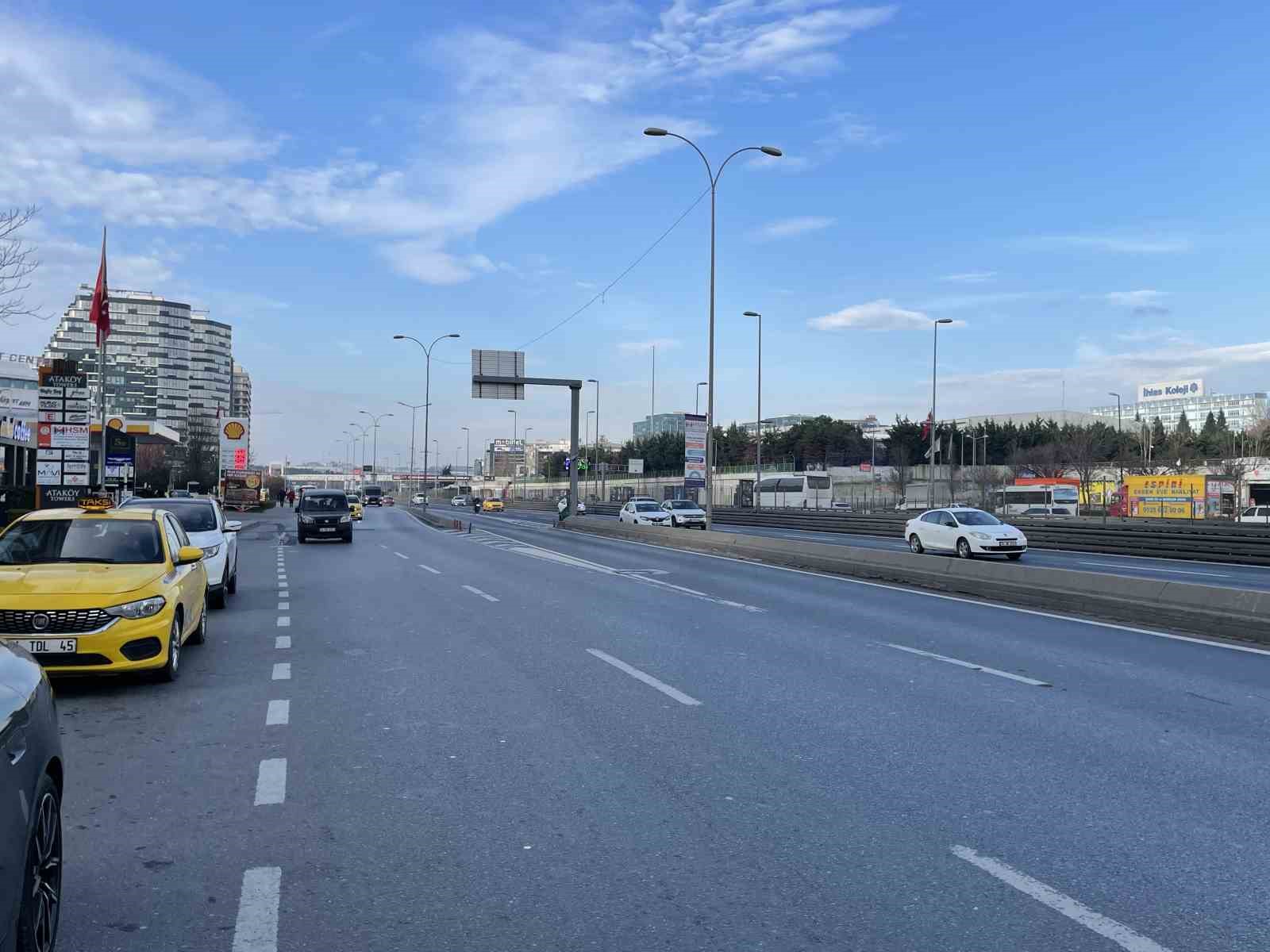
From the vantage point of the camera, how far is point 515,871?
181 inches

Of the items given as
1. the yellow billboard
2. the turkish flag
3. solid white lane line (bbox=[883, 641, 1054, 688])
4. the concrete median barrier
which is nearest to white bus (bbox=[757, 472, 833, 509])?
the yellow billboard

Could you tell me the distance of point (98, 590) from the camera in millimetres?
8492

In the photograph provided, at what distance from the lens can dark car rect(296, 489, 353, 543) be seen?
35.0m

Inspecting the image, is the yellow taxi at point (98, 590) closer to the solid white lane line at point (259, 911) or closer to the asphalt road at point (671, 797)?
the asphalt road at point (671, 797)

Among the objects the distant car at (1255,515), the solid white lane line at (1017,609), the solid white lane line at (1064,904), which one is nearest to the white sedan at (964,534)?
the solid white lane line at (1017,609)

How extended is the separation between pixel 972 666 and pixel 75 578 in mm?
8554

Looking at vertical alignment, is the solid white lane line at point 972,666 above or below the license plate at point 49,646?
below

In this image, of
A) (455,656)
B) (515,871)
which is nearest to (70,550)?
(455,656)

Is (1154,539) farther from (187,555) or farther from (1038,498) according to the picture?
(1038,498)

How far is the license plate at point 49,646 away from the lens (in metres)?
8.12

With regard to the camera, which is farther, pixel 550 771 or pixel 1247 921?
pixel 550 771

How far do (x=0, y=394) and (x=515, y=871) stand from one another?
198ft

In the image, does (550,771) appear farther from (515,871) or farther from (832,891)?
(832,891)

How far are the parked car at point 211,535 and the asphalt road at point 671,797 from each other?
3119 millimetres
